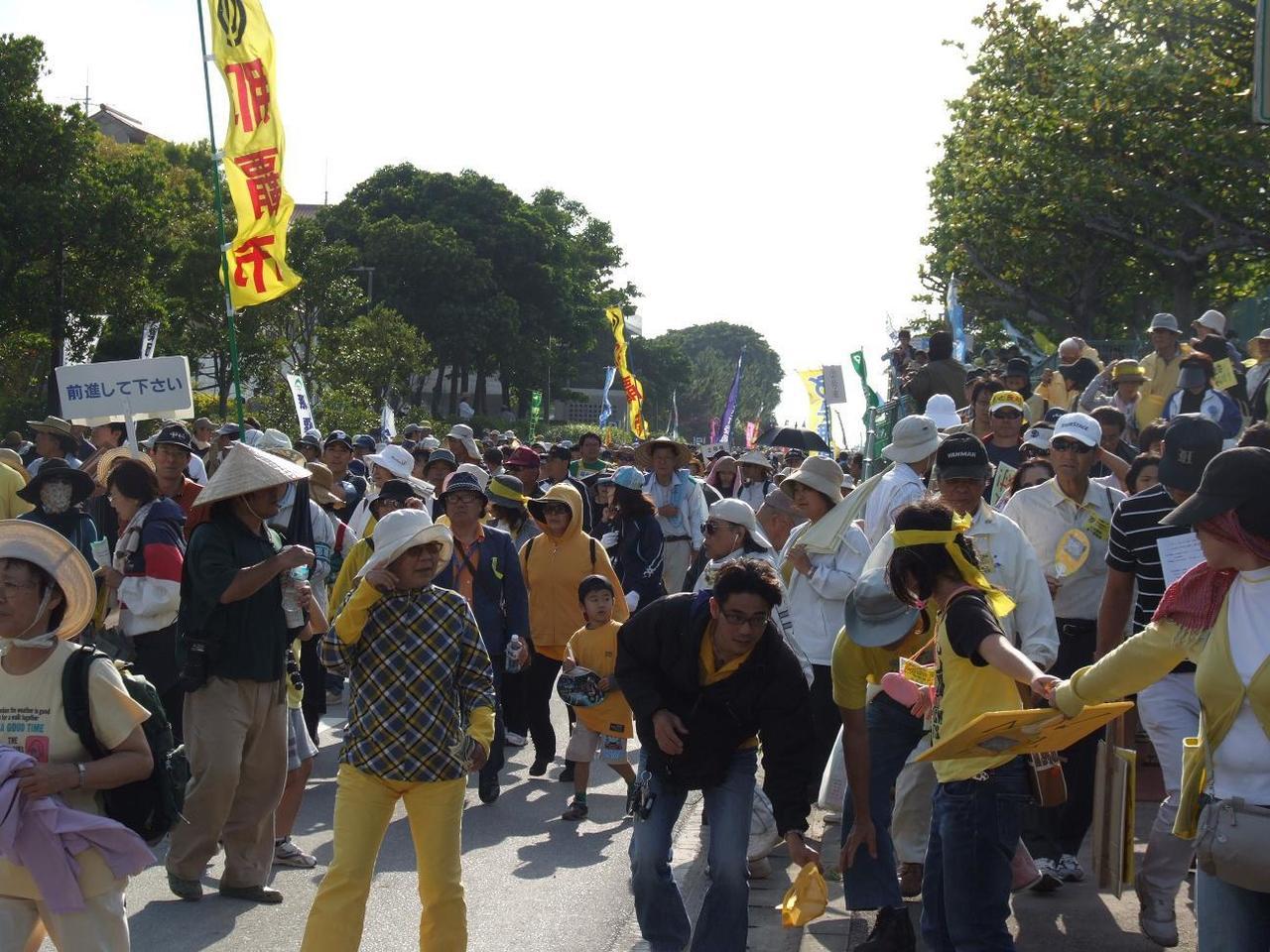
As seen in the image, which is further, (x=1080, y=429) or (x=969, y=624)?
(x=1080, y=429)

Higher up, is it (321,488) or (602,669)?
(321,488)

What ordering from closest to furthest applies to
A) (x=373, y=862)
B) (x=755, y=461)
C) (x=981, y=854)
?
(x=981, y=854)
(x=373, y=862)
(x=755, y=461)

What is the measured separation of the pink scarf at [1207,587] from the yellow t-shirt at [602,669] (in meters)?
4.87

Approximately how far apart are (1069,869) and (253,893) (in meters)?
3.62

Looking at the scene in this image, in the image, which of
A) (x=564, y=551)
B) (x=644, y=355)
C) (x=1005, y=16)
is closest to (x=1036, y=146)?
(x=1005, y=16)

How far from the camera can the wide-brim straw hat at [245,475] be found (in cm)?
620

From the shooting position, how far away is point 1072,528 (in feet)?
24.0

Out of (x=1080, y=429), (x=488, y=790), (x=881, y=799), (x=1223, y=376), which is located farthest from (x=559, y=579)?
(x=1223, y=376)

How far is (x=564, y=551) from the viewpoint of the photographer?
9.67 meters

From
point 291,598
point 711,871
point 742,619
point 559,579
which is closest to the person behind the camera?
point 742,619

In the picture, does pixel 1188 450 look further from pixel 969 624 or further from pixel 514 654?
pixel 514 654

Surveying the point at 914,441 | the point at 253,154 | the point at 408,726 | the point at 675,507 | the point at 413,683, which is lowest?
the point at 408,726

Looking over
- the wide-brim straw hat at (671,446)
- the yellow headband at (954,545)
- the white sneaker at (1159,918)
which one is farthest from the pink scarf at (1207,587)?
the wide-brim straw hat at (671,446)

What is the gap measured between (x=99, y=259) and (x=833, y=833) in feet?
88.4
